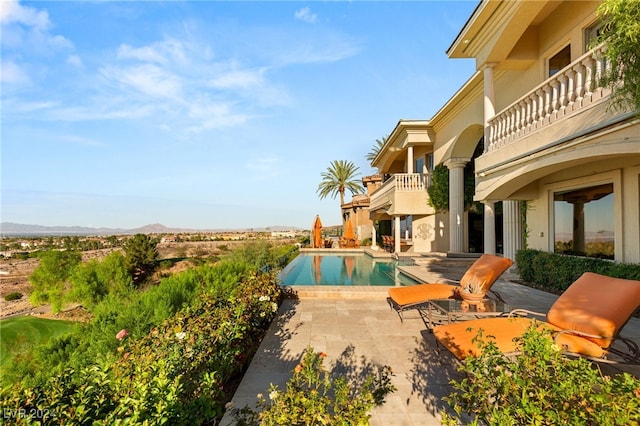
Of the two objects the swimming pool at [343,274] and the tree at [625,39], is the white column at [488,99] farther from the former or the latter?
the tree at [625,39]

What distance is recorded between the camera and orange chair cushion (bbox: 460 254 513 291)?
17.4ft

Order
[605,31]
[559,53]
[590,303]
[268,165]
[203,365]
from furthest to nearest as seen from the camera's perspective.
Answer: [268,165] < [559,53] < [590,303] < [605,31] < [203,365]

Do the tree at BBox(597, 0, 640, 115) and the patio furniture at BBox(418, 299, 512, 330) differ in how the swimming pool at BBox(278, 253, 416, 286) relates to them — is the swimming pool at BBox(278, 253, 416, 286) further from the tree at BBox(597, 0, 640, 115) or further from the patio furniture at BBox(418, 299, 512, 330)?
the tree at BBox(597, 0, 640, 115)

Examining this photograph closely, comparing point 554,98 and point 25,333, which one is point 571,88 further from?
point 25,333

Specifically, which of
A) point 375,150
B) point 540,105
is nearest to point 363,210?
point 375,150

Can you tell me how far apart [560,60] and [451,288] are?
22.4 ft

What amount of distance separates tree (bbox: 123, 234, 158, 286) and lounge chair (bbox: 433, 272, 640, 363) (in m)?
20.8

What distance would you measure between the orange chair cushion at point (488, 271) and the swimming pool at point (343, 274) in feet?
12.9

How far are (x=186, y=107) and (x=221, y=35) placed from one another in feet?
17.0

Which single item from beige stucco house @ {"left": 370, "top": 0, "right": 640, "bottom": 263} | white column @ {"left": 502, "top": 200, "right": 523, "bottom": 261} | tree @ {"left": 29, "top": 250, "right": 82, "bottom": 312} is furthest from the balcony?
tree @ {"left": 29, "top": 250, "right": 82, "bottom": 312}

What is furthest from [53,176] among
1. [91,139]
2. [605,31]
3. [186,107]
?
[605,31]

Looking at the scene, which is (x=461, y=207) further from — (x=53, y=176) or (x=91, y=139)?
(x=53, y=176)

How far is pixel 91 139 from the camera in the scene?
1802 centimetres

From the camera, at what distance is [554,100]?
20.2 feet
